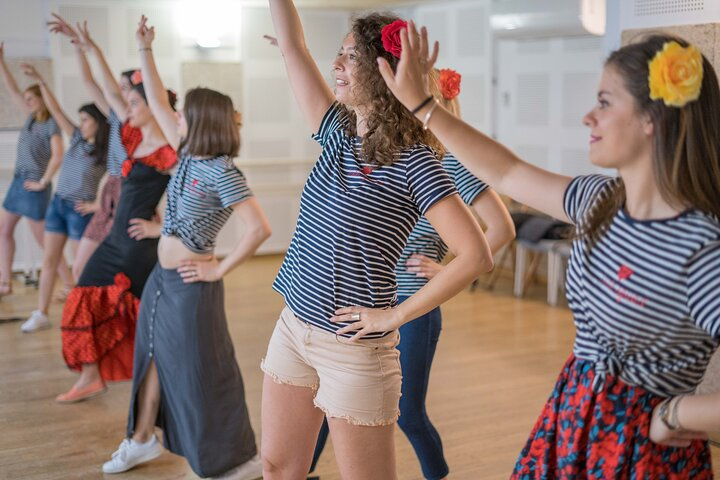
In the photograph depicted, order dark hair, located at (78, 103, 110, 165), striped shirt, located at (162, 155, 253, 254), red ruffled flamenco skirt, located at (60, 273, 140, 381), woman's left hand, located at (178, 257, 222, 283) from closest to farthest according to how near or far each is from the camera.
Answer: striped shirt, located at (162, 155, 253, 254) < woman's left hand, located at (178, 257, 222, 283) < red ruffled flamenco skirt, located at (60, 273, 140, 381) < dark hair, located at (78, 103, 110, 165)

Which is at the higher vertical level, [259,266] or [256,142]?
[256,142]

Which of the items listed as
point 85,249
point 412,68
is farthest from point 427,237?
point 85,249

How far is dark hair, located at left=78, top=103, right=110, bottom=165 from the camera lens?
579 cm

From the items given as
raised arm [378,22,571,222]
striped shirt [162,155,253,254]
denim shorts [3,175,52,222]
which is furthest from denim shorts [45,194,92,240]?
raised arm [378,22,571,222]

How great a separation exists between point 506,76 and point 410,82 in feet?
20.5

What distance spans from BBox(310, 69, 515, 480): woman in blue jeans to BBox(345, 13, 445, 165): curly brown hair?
0.73 meters

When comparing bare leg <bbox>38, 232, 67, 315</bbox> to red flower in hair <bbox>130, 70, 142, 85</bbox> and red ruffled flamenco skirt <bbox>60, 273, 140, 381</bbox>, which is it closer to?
red ruffled flamenco skirt <bbox>60, 273, 140, 381</bbox>

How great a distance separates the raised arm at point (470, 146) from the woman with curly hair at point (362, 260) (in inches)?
8.9

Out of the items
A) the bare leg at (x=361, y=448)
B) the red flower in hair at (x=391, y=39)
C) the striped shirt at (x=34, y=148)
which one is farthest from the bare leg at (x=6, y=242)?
the red flower in hair at (x=391, y=39)

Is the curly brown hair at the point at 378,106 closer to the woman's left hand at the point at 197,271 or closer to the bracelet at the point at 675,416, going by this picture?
→ the bracelet at the point at 675,416

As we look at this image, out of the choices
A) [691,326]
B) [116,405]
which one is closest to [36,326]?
[116,405]

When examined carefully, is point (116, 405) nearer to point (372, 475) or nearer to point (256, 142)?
point (372, 475)

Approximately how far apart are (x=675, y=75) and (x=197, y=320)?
7.58 ft

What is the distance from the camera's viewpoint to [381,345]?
216 centimetres
